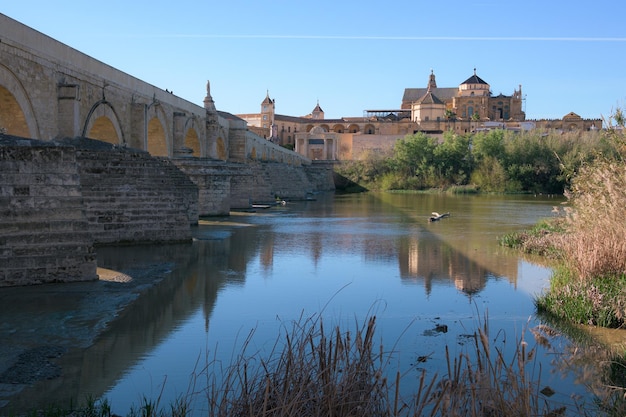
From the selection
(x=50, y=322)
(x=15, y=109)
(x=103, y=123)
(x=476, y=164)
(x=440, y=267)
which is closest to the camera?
(x=50, y=322)

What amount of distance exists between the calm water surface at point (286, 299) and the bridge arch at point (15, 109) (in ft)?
11.4

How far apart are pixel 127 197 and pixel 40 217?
4177 millimetres

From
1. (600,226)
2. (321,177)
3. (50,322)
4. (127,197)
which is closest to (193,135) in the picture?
(127,197)

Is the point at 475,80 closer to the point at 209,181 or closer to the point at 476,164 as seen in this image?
the point at 476,164

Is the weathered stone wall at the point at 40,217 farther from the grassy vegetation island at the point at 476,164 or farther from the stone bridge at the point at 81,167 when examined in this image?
the grassy vegetation island at the point at 476,164

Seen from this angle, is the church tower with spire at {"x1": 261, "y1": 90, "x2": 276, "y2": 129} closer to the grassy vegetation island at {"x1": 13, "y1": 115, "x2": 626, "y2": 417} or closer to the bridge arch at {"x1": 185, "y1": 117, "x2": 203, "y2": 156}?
the bridge arch at {"x1": 185, "y1": 117, "x2": 203, "y2": 156}

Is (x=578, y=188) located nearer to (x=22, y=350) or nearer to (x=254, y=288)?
(x=254, y=288)

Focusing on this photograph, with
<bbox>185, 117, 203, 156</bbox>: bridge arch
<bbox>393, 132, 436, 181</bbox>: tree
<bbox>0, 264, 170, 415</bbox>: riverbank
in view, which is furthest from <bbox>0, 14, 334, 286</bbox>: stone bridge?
<bbox>393, 132, 436, 181</bbox>: tree

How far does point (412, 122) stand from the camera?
263 feet

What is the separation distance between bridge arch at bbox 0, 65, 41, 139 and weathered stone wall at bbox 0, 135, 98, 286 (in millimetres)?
4450

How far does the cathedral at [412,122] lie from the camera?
7231 centimetres

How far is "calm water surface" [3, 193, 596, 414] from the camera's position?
5.59 m

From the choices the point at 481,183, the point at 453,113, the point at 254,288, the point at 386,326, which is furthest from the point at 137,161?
the point at 453,113

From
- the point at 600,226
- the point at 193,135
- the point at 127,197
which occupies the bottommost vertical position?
the point at 600,226
